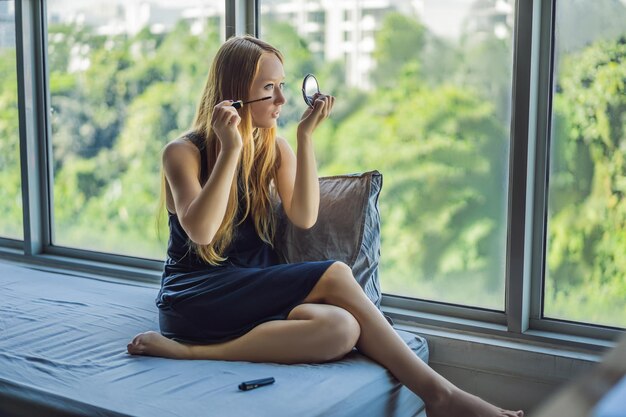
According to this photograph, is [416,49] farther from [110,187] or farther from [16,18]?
[16,18]

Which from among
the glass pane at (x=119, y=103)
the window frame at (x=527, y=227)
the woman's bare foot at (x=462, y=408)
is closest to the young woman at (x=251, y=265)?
the woman's bare foot at (x=462, y=408)

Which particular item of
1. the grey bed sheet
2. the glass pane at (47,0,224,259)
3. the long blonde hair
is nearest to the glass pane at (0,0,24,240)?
the glass pane at (47,0,224,259)

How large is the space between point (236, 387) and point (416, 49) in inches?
46.3

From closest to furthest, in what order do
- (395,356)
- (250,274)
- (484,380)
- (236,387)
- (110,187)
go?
(236,387), (395,356), (250,274), (484,380), (110,187)

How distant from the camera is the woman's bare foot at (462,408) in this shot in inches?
70.6

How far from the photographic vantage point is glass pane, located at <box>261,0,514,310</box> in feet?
7.51

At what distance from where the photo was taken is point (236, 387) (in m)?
1.75

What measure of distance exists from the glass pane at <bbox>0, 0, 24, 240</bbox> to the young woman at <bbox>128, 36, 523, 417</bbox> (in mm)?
1549

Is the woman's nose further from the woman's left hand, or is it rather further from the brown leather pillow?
the brown leather pillow

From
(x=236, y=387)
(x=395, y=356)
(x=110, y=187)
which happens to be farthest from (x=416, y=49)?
(x=110, y=187)

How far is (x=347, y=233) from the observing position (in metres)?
2.22

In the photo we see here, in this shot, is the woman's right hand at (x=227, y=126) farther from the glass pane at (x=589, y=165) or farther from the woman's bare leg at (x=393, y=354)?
the glass pane at (x=589, y=165)


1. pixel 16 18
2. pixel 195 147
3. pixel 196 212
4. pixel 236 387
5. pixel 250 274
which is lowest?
pixel 236 387

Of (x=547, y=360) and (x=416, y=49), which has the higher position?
(x=416, y=49)
